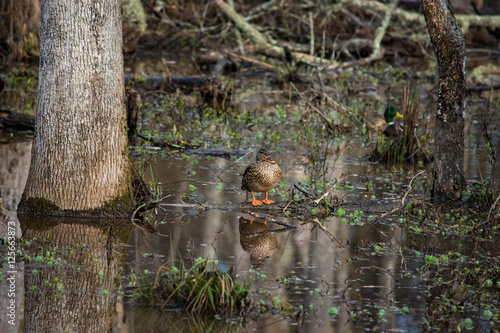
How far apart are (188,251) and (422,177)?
4.79 meters

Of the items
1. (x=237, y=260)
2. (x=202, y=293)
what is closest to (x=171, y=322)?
(x=202, y=293)

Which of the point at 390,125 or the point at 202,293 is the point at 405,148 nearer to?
the point at 390,125

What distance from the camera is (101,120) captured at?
6.72 meters

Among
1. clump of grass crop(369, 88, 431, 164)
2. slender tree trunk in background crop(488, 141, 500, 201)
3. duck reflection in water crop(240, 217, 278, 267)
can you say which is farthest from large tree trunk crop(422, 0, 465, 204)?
duck reflection in water crop(240, 217, 278, 267)

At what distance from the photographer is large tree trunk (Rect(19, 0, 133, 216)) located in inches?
259

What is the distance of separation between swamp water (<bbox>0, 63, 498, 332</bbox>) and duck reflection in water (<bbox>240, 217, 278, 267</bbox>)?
10mm

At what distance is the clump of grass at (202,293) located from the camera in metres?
4.68

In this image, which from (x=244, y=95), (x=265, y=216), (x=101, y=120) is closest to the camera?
(x=101, y=120)

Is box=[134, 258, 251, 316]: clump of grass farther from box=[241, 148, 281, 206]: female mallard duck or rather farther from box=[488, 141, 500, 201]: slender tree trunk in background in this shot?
box=[488, 141, 500, 201]: slender tree trunk in background

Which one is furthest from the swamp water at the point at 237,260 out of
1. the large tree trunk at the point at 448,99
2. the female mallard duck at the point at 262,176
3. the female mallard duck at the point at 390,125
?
A: the female mallard duck at the point at 390,125

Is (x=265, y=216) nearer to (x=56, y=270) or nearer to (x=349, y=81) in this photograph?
(x=56, y=270)

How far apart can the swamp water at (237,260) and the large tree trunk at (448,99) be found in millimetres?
694

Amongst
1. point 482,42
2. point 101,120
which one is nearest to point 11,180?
point 101,120

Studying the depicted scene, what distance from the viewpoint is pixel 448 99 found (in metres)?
7.70
